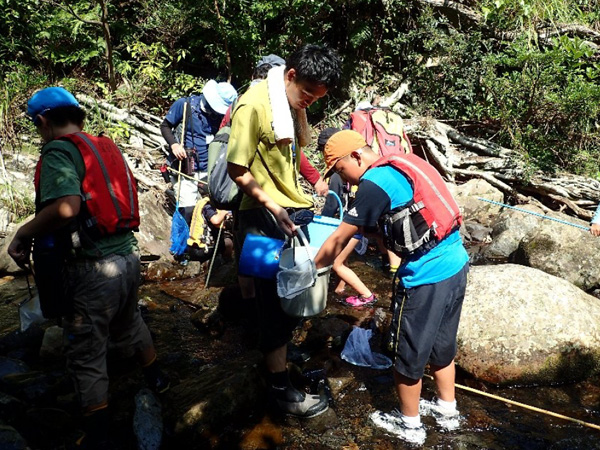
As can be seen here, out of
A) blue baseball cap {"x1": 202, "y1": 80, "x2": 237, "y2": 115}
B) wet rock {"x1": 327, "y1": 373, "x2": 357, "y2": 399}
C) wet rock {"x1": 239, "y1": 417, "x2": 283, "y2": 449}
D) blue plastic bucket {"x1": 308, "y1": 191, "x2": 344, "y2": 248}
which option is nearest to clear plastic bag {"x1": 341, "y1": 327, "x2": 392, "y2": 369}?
wet rock {"x1": 327, "y1": 373, "x2": 357, "y2": 399}

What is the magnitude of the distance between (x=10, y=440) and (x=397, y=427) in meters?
2.35

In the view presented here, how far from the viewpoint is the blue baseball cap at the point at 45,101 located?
8.36 feet

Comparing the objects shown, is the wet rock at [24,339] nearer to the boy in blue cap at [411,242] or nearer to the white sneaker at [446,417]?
the boy in blue cap at [411,242]

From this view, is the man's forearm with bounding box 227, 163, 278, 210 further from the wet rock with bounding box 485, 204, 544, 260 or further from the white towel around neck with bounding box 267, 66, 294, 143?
the wet rock with bounding box 485, 204, 544, 260

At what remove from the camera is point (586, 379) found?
149 inches

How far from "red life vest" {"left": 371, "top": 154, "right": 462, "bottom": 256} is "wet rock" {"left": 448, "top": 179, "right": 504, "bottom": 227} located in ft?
20.5

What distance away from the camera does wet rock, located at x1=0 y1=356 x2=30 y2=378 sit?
3521mm

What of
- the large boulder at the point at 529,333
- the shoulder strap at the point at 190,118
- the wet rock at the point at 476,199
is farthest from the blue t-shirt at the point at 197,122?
the wet rock at the point at 476,199

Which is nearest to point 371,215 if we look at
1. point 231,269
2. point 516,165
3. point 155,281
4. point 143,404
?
point 143,404

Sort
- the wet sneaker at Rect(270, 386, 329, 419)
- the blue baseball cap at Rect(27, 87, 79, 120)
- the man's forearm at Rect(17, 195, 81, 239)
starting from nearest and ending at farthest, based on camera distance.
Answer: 1. the man's forearm at Rect(17, 195, 81, 239)
2. the blue baseball cap at Rect(27, 87, 79, 120)
3. the wet sneaker at Rect(270, 386, 329, 419)

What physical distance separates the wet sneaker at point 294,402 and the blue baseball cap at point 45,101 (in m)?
2.19

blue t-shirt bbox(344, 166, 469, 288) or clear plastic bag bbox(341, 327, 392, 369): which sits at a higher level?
blue t-shirt bbox(344, 166, 469, 288)

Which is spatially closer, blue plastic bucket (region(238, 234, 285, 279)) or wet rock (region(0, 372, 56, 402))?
blue plastic bucket (region(238, 234, 285, 279))

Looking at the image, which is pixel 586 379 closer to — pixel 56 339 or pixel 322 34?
pixel 56 339
